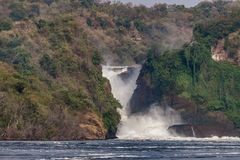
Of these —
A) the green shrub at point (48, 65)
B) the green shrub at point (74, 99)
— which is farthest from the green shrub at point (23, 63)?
the green shrub at point (74, 99)

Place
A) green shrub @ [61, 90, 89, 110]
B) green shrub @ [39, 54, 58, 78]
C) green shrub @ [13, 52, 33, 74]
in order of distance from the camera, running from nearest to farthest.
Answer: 1. green shrub @ [61, 90, 89, 110]
2. green shrub @ [13, 52, 33, 74]
3. green shrub @ [39, 54, 58, 78]

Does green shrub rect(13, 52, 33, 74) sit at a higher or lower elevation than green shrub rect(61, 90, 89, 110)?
higher

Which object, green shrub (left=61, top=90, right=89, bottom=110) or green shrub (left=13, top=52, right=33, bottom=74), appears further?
green shrub (left=13, top=52, right=33, bottom=74)

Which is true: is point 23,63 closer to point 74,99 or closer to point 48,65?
point 48,65

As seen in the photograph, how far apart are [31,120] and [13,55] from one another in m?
44.5

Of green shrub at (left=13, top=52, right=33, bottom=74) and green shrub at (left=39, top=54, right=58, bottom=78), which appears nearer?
green shrub at (left=13, top=52, right=33, bottom=74)

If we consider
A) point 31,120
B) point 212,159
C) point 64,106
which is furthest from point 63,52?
point 212,159

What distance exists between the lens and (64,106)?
164 metres

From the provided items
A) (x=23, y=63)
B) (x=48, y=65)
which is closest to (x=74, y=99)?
(x=23, y=63)

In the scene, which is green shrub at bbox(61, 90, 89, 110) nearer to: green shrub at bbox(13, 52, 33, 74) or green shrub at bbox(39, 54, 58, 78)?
green shrub at bbox(13, 52, 33, 74)

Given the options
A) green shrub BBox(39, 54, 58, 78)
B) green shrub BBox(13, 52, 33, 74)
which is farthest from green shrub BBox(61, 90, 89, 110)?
→ green shrub BBox(39, 54, 58, 78)

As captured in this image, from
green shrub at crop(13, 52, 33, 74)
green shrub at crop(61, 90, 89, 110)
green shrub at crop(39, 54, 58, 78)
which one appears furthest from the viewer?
green shrub at crop(39, 54, 58, 78)

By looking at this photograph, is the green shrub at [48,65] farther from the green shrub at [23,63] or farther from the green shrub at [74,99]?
the green shrub at [74,99]

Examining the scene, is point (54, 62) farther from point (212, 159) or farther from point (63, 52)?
point (212, 159)
